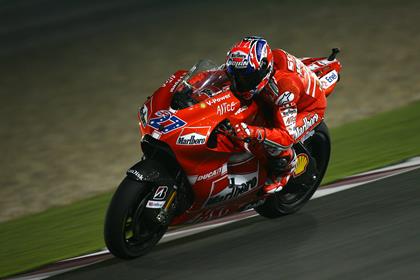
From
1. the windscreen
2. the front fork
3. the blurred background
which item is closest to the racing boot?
the windscreen

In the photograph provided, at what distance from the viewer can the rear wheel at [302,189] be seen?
268 inches

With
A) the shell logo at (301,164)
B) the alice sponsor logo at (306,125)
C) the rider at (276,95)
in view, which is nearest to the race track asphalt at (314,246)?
the shell logo at (301,164)

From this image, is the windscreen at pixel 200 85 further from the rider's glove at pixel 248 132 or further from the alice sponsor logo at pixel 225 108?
the rider's glove at pixel 248 132

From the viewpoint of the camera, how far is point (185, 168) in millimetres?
5973

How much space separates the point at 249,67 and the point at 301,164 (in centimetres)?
125

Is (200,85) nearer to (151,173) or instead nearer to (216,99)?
(216,99)

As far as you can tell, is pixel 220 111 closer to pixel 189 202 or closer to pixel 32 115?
pixel 189 202

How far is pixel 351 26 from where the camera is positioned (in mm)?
14711

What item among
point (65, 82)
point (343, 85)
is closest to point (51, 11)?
point (65, 82)

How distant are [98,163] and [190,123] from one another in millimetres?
4249

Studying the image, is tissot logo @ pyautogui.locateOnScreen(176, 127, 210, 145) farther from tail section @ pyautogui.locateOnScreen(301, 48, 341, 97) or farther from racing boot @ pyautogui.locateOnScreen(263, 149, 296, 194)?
tail section @ pyautogui.locateOnScreen(301, 48, 341, 97)

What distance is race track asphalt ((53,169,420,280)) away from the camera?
5.19 metres

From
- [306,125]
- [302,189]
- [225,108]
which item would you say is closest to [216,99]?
[225,108]

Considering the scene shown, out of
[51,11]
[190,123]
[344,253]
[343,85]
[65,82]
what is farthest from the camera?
[51,11]
